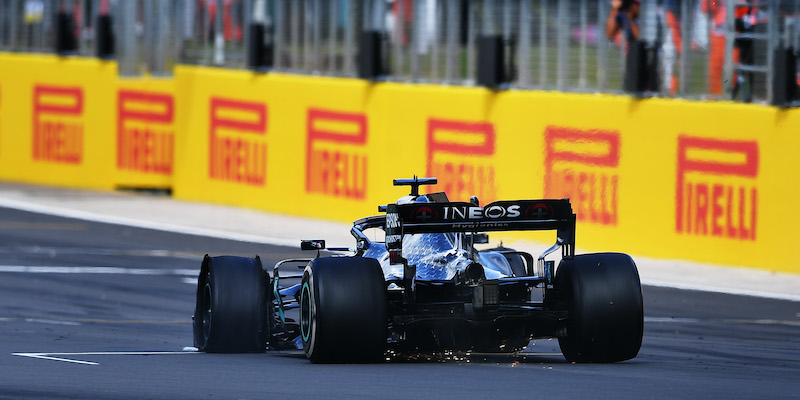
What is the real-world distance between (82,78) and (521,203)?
59.6ft

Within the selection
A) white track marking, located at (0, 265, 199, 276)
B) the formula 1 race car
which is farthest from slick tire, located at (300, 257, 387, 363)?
white track marking, located at (0, 265, 199, 276)

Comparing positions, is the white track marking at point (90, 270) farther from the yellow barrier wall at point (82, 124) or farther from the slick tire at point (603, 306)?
the slick tire at point (603, 306)

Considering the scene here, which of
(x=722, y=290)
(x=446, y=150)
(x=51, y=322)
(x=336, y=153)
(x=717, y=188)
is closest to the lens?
(x=51, y=322)

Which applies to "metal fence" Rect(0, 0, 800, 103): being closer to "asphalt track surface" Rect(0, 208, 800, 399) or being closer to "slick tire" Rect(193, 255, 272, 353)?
"asphalt track surface" Rect(0, 208, 800, 399)

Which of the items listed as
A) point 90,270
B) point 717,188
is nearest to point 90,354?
point 90,270

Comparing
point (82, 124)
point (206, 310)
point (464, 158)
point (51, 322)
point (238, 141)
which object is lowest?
point (51, 322)

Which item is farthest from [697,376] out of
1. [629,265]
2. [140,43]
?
[140,43]

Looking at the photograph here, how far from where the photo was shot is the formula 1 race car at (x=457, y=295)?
1030cm

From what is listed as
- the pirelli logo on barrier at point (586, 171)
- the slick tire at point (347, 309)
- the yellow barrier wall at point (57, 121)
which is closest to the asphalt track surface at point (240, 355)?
the slick tire at point (347, 309)

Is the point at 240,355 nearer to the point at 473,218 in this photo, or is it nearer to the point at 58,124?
the point at 473,218

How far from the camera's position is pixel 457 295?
424 inches

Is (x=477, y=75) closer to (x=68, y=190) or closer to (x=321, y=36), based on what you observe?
(x=321, y=36)

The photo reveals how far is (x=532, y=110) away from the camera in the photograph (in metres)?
20.9

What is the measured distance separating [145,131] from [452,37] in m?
6.19
